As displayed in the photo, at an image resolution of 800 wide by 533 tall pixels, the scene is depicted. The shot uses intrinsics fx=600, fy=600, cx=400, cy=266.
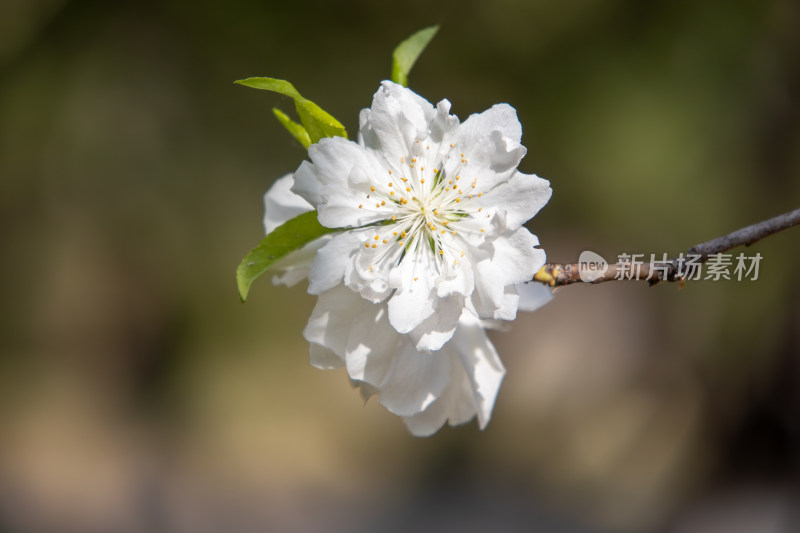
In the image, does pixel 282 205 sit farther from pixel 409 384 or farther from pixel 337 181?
pixel 409 384

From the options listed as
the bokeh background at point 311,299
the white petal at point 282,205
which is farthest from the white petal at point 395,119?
the bokeh background at point 311,299

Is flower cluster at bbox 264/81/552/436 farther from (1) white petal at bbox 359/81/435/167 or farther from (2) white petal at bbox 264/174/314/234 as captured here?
(2) white petal at bbox 264/174/314/234

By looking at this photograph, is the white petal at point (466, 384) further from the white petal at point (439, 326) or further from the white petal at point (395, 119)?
the white petal at point (395, 119)

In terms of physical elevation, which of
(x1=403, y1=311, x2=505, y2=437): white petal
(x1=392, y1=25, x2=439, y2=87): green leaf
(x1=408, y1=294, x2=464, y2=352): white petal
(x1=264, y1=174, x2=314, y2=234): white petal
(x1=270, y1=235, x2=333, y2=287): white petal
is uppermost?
(x1=392, y1=25, x2=439, y2=87): green leaf

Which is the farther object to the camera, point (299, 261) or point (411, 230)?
point (299, 261)

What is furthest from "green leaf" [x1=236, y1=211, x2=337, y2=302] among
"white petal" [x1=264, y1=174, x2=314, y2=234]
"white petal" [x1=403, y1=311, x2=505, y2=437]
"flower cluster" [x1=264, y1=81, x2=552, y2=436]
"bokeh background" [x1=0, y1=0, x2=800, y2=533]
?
"bokeh background" [x1=0, y1=0, x2=800, y2=533]

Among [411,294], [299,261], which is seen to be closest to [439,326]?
[411,294]
